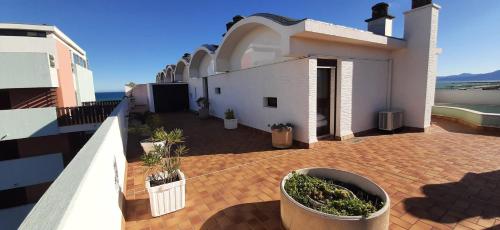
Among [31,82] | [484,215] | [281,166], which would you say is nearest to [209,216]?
[281,166]

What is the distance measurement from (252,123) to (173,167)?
6.36 meters

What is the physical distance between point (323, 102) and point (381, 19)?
459cm

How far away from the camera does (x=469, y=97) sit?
13.4 metres

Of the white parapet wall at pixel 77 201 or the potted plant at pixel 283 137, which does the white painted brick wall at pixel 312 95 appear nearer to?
the potted plant at pixel 283 137

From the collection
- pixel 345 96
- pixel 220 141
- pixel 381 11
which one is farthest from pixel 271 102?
pixel 381 11

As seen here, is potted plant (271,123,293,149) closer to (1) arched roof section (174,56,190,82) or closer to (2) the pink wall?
(2) the pink wall

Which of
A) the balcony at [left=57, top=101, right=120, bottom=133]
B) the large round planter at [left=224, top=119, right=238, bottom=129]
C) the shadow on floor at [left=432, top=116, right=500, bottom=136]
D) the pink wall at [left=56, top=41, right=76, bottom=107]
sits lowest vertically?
the shadow on floor at [left=432, top=116, right=500, bottom=136]

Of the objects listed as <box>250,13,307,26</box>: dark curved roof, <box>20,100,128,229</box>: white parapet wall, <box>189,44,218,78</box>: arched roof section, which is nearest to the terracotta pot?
<box>250,13,307,26</box>: dark curved roof

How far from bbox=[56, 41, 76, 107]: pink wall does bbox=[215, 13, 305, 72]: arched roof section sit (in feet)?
30.3

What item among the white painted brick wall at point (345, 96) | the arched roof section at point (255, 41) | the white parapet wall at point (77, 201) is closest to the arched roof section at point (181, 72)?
the arched roof section at point (255, 41)

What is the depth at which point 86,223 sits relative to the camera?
157cm

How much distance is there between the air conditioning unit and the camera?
27.7 ft

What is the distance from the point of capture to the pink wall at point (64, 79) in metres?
12.5

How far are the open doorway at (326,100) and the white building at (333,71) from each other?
33 mm
